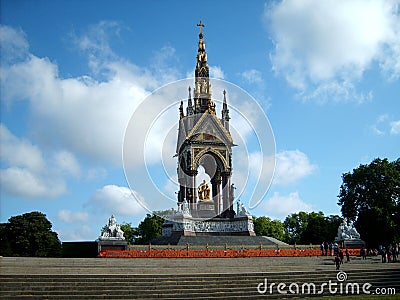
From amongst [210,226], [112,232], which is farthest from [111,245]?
[210,226]

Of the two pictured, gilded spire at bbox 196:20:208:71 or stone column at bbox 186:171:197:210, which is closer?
stone column at bbox 186:171:197:210

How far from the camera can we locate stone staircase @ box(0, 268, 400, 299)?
14.6 meters

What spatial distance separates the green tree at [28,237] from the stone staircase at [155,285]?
32161 mm

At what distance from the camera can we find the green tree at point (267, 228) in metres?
69.4

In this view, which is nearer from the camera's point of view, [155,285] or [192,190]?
[155,285]

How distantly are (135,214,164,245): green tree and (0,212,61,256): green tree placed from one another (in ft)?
68.7

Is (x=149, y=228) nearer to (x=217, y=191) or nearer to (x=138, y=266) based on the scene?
(x=217, y=191)

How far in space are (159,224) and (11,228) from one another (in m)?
25.8

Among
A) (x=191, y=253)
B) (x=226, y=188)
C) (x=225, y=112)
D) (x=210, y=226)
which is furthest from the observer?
(x=225, y=112)

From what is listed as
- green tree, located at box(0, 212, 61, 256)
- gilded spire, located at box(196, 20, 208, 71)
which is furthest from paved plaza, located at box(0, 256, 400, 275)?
gilded spire, located at box(196, 20, 208, 71)

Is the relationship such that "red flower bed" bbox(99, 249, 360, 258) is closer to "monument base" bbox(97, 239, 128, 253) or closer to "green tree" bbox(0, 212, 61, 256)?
"monument base" bbox(97, 239, 128, 253)

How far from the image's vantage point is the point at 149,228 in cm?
6788

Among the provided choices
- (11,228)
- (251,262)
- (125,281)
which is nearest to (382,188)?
(251,262)

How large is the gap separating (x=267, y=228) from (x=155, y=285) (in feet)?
185
